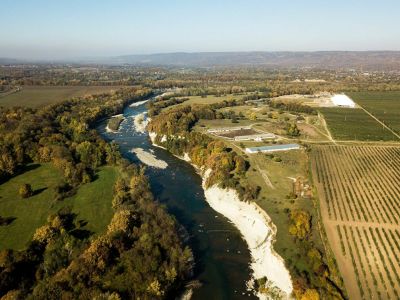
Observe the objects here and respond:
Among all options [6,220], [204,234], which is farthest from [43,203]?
[204,234]

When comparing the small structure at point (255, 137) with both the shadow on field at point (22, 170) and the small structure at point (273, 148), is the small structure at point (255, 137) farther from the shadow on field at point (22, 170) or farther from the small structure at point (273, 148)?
the shadow on field at point (22, 170)

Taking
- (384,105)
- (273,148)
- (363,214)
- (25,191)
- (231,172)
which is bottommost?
(384,105)

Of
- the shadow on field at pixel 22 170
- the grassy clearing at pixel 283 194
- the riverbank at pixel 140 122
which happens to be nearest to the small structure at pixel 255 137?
the grassy clearing at pixel 283 194

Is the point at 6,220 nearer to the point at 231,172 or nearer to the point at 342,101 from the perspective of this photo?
the point at 231,172

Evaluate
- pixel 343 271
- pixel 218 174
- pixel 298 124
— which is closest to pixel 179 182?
pixel 218 174

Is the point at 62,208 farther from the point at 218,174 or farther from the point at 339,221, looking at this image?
the point at 339,221

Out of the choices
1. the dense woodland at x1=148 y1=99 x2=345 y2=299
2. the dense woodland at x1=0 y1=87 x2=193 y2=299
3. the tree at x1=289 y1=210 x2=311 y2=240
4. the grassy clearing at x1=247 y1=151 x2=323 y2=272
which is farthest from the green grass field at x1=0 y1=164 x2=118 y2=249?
the tree at x1=289 y1=210 x2=311 y2=240
